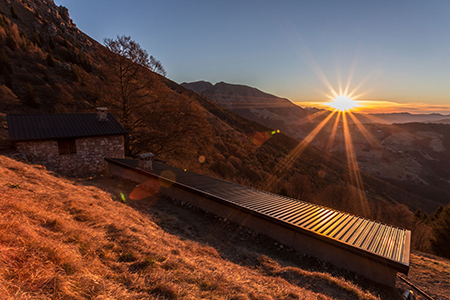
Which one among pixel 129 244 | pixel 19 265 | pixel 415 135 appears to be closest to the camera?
pixel 19 265

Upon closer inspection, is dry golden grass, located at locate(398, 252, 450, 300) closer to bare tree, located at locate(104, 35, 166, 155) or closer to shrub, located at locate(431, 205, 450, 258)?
shrub, located at locate(431, 205, 450, 258)

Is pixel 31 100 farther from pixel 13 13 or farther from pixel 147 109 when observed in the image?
pixel 13 13

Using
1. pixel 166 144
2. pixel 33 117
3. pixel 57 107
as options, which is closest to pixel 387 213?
pixel 166 144

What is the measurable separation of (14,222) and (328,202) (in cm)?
2947

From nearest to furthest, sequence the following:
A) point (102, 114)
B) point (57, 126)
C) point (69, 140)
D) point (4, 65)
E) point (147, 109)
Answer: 1. point (57, 126)
2. point (69, 140)
3. point (102, 114)
4. point (147, 109)
5. point (4, 65)

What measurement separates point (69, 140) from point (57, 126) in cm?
121

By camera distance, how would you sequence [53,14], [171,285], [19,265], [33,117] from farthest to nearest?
1. [53,14]
2. [33,117]
3. [171,285]
4. [19,265]

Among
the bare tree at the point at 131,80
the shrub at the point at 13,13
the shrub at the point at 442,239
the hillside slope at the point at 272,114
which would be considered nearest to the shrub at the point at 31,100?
the bare tree at the point at 131,80

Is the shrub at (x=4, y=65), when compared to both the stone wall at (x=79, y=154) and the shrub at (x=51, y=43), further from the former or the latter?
the stone wall at (x=79, y=154)

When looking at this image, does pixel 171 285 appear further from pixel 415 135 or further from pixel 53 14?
pixel 415 135

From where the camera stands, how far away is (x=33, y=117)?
1323 cm

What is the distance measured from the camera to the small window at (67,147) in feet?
43.6

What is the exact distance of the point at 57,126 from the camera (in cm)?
1348

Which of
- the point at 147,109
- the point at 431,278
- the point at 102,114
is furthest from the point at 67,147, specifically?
the point at 431,278
